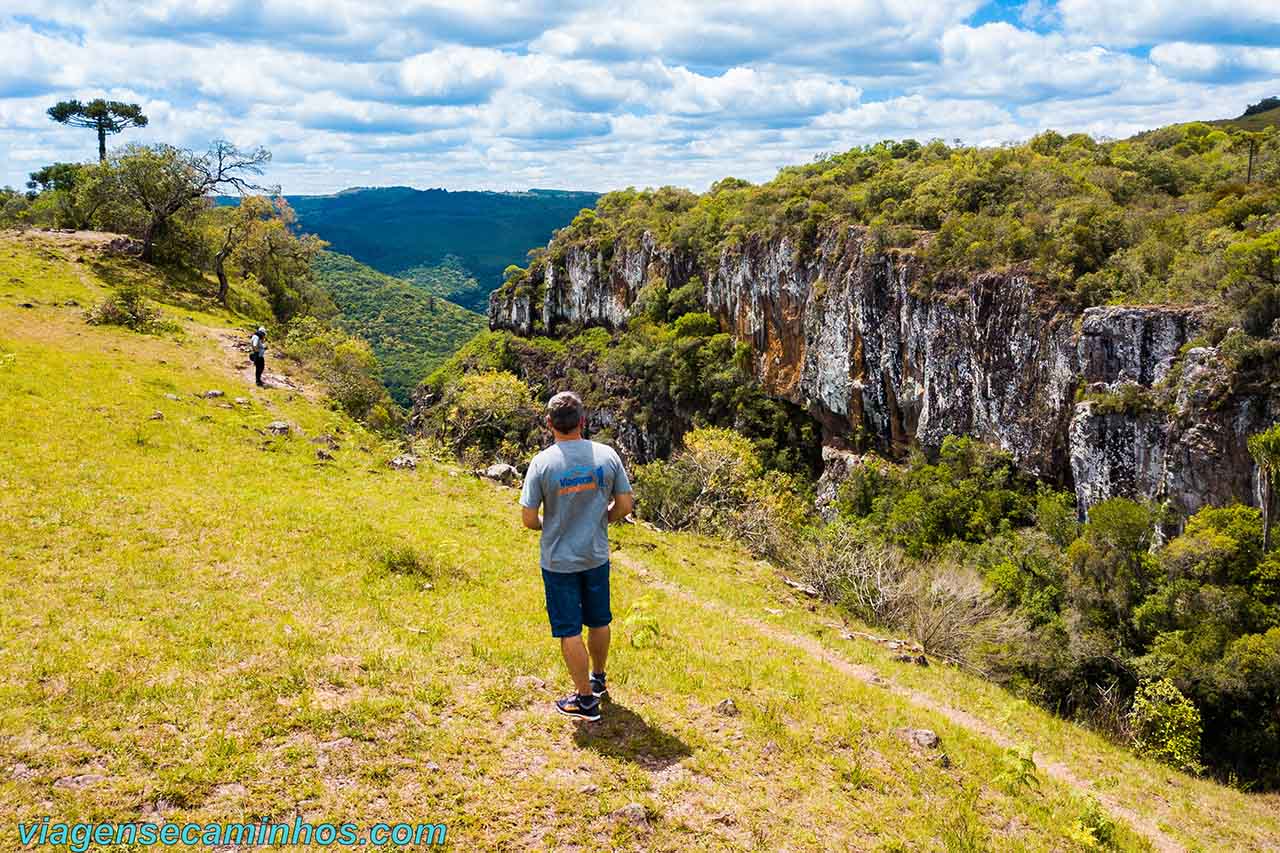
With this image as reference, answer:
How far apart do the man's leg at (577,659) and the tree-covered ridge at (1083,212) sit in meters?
29.4

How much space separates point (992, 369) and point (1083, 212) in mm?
8698

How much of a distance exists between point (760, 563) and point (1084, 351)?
22222 millimetres

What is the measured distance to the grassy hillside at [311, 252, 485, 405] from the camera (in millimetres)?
106312

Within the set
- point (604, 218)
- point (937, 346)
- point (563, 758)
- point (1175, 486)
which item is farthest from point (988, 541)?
point (604, 218)

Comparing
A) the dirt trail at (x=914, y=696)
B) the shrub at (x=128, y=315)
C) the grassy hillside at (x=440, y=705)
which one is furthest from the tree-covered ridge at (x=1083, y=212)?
the shrub at (x=128, y=315)

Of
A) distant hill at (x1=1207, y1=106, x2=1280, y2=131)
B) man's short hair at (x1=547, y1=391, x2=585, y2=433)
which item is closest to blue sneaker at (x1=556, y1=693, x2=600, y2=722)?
man's short hair at (x1=547, y1=391, x2=585, y2=433)

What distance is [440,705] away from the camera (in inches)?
273

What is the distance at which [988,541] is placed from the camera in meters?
33.8

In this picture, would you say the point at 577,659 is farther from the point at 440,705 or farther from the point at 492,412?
the point at 492,412

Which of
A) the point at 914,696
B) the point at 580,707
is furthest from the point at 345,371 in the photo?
the point at 580,707

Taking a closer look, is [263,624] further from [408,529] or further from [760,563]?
[760,563]

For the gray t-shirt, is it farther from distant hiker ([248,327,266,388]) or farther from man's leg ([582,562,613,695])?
distant hiker ([248,327,266,388])

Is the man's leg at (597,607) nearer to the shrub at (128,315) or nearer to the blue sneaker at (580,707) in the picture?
the blue sneaker at (580,707)

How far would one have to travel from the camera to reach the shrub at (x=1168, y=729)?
50.6 feet
